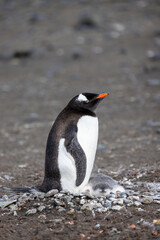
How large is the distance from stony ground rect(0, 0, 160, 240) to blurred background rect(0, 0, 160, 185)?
0.02 metres

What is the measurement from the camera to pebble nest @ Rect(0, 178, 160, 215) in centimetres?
391

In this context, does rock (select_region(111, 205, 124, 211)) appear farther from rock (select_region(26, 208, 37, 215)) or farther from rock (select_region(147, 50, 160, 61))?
rock (select_region(147, 50, 160, 61))

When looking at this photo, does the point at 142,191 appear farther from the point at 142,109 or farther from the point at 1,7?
the point at 1,7

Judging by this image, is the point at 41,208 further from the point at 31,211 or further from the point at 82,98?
the point at 82,98

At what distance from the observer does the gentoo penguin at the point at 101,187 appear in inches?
164

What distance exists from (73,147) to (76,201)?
516 mm

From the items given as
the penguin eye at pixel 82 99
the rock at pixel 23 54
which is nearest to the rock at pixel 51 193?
the penguin eye at pixel 82 99

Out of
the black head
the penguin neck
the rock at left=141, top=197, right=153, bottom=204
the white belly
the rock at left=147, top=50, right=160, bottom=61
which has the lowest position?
the rock at left=147, top=50, right=160, bottom=61

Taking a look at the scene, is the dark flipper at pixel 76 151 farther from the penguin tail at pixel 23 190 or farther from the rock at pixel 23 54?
the rock at pixel 23 54

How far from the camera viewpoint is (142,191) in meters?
4.34

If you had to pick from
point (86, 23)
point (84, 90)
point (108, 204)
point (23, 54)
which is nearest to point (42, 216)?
point (108, 204)

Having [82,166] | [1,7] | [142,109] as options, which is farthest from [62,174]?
[1,7]

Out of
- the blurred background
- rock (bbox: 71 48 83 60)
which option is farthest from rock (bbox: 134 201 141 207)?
rock (bbox: 71 48 83 60)

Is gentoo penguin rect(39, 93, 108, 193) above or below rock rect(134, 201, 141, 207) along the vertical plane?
above
